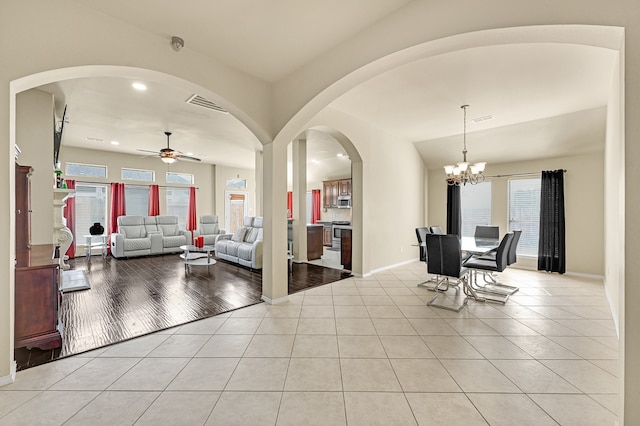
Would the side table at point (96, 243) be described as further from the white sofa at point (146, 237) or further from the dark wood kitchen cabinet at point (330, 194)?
the dark wood kitchen cabinet at point (330, 194)

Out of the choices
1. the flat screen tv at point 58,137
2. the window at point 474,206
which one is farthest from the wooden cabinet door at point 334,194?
the flat screen tv at point 58,137

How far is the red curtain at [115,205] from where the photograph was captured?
7.54 metres

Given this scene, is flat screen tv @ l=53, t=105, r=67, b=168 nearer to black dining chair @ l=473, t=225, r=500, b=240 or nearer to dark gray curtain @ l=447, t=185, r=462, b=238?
black dining chair @ l=473, t=225, r=500, b=240

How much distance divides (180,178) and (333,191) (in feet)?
17.2

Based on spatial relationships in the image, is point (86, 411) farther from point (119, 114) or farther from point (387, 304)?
point (119, 114)

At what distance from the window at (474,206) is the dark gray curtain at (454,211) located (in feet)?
0.54

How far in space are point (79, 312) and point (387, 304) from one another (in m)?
3.80

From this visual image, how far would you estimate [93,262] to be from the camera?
20.8 feet

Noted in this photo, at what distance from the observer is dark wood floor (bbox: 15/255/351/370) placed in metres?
2.65

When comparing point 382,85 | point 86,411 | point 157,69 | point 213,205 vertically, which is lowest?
point 86,411

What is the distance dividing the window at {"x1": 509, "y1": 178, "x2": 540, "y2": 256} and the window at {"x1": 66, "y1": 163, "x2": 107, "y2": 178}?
10.4 meters

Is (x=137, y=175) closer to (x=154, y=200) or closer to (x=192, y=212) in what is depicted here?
(x=154, y=200)

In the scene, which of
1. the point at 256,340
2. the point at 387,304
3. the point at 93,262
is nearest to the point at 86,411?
the point at 256,340

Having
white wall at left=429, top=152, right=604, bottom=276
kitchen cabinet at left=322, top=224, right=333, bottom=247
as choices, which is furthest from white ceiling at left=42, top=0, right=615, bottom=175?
kitchen cabinet at left=322, top=224, right=333, bottom=247
